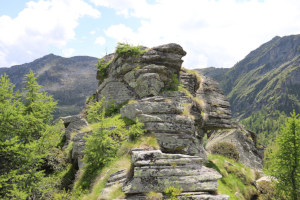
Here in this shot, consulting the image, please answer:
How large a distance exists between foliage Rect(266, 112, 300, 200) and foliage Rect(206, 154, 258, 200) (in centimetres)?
603

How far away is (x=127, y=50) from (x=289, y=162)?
1101 inches

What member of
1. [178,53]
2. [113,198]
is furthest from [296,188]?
[178,53]

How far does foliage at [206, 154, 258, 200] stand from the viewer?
29.0 m

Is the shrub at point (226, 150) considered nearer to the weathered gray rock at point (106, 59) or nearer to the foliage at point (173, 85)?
the foliage at point (173, 85)

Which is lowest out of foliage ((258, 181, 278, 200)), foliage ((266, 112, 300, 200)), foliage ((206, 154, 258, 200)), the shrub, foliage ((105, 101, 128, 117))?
foliage ((258, 181, 278, 200))

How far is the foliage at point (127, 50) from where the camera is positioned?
33875 millimetres

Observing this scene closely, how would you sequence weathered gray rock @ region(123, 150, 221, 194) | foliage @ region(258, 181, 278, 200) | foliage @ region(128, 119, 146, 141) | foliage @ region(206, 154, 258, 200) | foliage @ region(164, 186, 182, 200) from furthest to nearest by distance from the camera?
foliage @ region(206, 154, 258, 200)
foliage @ region(258, 181, 278, 200)
foliage @ region(128, 119, 146, 141)
weathered gray rock @ region(123, 150, 221, 194)
foliage @ region(164, 186, 182, 200)

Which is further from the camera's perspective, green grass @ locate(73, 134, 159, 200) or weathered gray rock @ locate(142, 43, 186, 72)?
weathered gray rock @ locate(142, 43, 186, 72)

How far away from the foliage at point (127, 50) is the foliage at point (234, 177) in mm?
21901

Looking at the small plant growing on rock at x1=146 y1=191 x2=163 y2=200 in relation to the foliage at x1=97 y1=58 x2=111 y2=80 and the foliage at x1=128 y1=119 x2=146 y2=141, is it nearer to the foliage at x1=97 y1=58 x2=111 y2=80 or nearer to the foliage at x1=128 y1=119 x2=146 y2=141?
the foliage at x1=128 y1=119 x2=146 y2=141

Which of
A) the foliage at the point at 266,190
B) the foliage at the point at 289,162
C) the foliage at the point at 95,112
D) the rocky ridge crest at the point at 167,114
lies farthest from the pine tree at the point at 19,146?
the foliage at the point at 266,190

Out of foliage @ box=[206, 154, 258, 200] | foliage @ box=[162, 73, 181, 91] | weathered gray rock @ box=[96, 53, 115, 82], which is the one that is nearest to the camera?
foliage @ box=[206, 154, 258, 200]

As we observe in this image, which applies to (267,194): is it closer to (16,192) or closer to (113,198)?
(113,198)

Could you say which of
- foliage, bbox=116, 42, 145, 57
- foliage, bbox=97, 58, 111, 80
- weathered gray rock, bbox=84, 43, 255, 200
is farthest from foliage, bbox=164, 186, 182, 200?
foliage, bbox=97, 58, 111, 80
